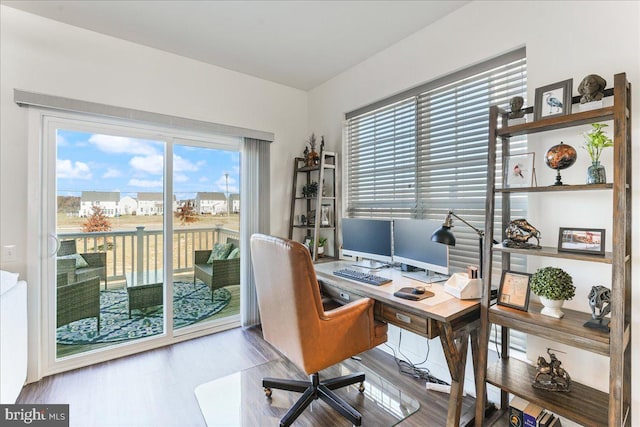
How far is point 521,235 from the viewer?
160cm

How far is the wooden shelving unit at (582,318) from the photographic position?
1.22 meters

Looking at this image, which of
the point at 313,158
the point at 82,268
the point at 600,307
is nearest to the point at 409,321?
the point at 600,307

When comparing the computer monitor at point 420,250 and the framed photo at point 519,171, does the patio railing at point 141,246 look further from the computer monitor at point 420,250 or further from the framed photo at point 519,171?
the framed photo at point 519,171

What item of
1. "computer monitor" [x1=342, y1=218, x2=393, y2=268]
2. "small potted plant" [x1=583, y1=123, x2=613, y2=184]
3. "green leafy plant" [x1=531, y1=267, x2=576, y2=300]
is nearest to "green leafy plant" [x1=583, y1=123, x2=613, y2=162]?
"small potted plant" [x1=583, y1=123, x2=613, y2=184]

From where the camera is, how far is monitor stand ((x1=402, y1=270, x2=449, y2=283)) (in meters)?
2.09

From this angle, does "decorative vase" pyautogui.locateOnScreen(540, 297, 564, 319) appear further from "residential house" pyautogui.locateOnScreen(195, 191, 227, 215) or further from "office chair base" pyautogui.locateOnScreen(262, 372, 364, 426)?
"residential house" pyautogui.locateOnScreen(195, 191, 227, 215)

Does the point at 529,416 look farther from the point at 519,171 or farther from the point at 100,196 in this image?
the point at 100,196

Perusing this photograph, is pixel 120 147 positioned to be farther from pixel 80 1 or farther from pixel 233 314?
pixel 233 314

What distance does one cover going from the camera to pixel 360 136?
2969 mm

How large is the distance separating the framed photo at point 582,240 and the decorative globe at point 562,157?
1.05ft

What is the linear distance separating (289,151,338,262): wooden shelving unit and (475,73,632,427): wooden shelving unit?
1659 mm

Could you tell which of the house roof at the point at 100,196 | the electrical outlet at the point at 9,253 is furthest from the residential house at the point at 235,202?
the electrical outlet at the point at 9,253

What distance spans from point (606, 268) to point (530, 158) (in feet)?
2.14

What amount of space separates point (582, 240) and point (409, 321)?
3.00 feet
